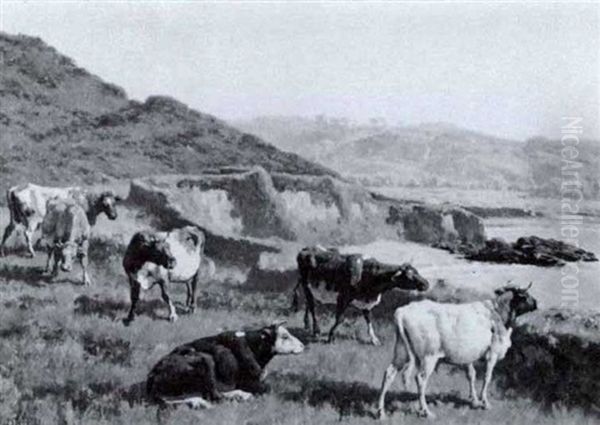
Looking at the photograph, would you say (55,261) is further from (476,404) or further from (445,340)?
(476,404)

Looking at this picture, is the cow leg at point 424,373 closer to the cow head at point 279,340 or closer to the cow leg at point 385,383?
the cow leg at point 385,383


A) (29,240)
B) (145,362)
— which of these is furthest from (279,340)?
(29,240)

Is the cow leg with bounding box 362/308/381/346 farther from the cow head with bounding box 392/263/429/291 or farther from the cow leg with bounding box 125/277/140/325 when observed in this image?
the cow leg with bounding box 125/277/140/325

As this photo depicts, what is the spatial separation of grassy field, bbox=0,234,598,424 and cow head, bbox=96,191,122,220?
215mm

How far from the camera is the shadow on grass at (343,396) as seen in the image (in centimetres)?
375

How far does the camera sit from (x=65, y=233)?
4.38 meters

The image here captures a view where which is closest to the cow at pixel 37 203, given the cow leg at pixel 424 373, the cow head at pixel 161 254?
the cow head at pixel 161 254

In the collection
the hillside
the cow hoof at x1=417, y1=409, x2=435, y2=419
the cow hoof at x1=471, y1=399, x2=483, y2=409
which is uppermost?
the hillside

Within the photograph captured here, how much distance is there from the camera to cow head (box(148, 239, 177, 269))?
4.14 meters

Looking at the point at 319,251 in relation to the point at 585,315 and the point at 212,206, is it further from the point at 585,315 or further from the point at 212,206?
the point at 585,315

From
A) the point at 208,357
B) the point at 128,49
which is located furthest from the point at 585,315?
the point at 128,49

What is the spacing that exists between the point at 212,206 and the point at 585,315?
179cm

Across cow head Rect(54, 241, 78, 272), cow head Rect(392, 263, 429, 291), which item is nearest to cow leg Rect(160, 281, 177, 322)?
cow head Rect(54, 241, 78, 272)

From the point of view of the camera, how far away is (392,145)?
14.5 feet
